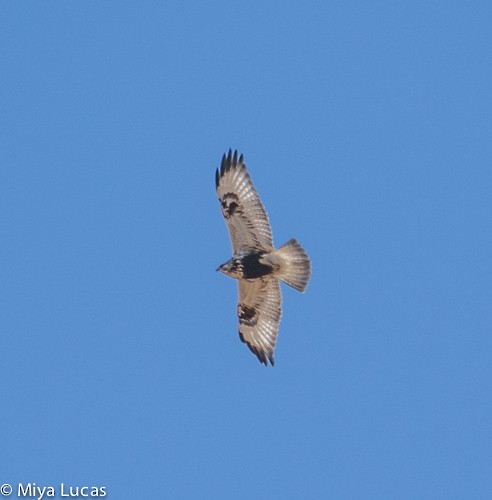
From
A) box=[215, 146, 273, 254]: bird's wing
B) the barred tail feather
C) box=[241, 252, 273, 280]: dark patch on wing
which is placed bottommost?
the barred tail feather

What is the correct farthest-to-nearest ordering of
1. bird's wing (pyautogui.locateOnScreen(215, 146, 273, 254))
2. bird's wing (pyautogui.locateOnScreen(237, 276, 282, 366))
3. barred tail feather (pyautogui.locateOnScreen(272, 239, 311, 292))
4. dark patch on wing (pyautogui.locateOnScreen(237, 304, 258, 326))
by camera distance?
1. dark patch on wing (pyautogui.locateOnScreen(237, 304, 258, 326))
2. bird's wing (pyautogui.locateOnScreen(237, 276, 282, 366))
3. bird's wing (pyautogui.locateOnScreen(215, 146, 273, 254))
4. barred tail feather (pyautogui.locateOnScreen(272, 239, 311, 292))

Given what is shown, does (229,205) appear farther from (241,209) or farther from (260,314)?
(260,314)

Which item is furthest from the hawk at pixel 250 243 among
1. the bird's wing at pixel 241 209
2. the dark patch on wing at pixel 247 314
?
the dark patch on wing at pixel 247 314

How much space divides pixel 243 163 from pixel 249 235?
0.94m

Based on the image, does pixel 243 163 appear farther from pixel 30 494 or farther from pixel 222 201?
pixel 30 494

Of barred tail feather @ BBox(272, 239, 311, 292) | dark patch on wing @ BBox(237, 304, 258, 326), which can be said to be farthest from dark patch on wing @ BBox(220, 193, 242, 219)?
dark patch on wing @ BBox(237, 304, 258, 326)

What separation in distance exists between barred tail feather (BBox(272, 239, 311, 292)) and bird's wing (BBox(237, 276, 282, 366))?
0.50 meters

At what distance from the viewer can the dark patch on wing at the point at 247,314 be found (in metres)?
14.6

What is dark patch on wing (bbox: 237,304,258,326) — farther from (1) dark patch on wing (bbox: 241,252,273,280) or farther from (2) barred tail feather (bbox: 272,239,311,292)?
(2) barred tail feather (bbox: 272,239,311,292)

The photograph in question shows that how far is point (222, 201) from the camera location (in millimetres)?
13828

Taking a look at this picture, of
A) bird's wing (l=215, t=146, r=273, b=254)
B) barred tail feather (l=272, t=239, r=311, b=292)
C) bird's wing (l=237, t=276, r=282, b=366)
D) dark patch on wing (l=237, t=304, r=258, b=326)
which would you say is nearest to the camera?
barred tail feather (l=272, t=239, r=311, b=292)

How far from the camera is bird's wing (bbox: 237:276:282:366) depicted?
14.3 m

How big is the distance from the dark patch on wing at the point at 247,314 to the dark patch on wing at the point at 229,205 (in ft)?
4.95

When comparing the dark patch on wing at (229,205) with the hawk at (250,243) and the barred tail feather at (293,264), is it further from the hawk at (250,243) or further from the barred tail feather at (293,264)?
the barred tail feather at (293,264)
